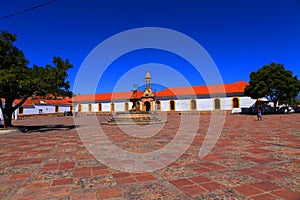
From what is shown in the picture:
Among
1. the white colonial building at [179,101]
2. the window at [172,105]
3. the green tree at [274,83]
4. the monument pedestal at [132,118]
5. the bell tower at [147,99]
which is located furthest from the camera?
the window at [172,105]

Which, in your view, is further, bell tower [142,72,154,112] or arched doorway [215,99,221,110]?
bell tower [142,72,154,112]

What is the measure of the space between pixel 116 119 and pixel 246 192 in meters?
15.7

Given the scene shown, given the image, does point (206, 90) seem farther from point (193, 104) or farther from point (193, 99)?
point (193, 104)

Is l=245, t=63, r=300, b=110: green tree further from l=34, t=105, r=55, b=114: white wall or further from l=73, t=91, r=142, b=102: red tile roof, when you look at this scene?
l=34, t=105, r=55, b=114: white wall

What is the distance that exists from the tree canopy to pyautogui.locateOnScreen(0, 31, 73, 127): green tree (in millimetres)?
26261

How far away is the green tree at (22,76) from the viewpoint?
35.8 feet

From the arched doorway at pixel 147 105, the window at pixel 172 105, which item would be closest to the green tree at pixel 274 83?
the window at pixel 172 105

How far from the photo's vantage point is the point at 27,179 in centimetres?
385

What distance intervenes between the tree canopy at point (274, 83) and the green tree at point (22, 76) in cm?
2626

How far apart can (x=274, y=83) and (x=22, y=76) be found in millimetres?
29818

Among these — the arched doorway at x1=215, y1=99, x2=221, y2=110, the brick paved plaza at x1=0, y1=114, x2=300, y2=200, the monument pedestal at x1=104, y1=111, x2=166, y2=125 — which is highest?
the arched doorway at x1=215, y1=99, x2=221, y2=110

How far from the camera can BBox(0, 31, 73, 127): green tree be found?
35.8 feet

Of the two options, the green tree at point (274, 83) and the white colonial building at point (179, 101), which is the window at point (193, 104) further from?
the green tree at point (274, 83)

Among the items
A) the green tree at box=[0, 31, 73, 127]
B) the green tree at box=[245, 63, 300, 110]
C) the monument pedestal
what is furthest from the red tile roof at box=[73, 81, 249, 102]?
the green tree at box=[0, 31, 73, 127]
